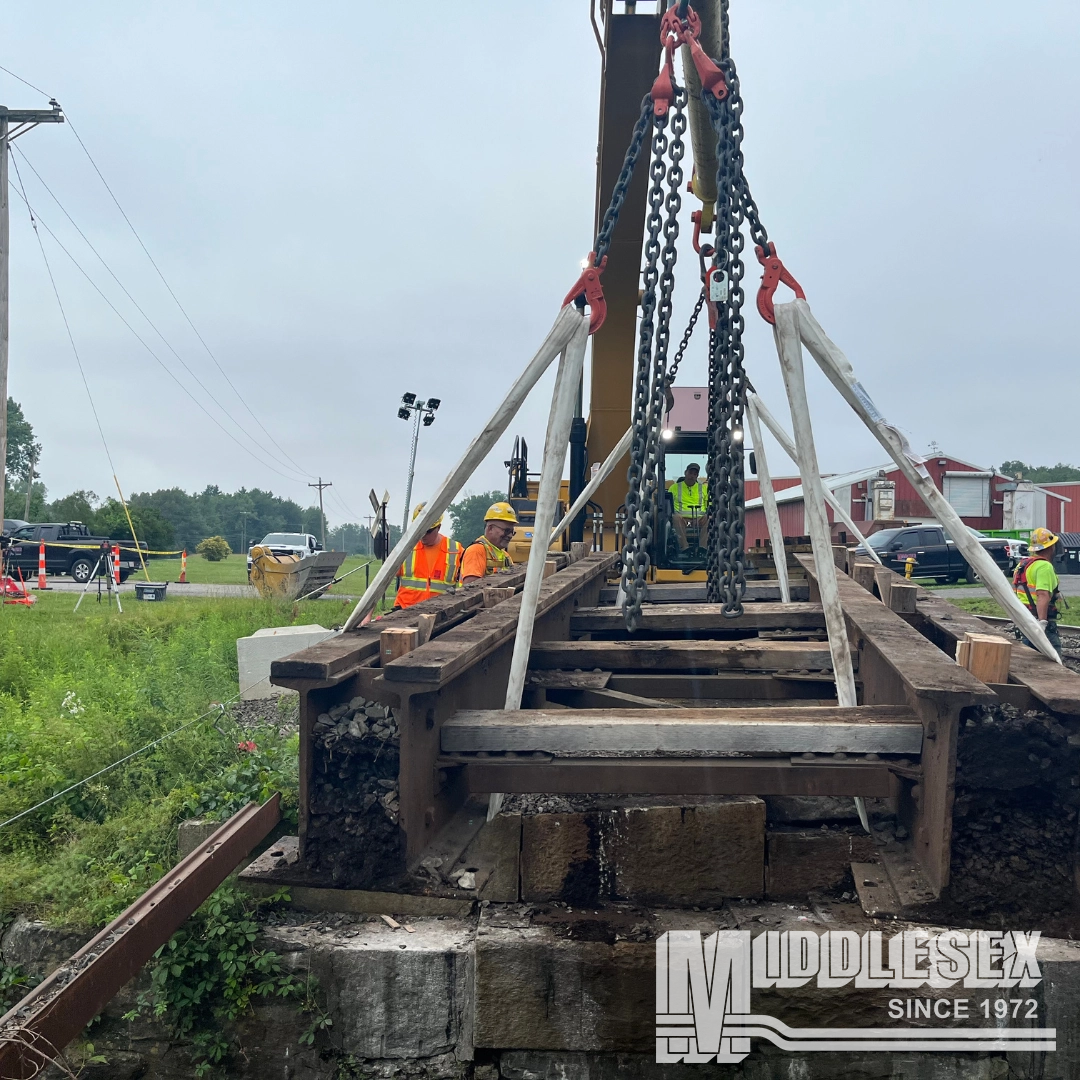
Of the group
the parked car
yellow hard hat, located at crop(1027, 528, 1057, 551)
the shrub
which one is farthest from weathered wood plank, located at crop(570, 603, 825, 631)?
the shrub

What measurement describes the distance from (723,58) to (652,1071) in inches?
154

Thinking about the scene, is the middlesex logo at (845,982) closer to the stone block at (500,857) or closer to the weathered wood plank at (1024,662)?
the stone block at (500,857)

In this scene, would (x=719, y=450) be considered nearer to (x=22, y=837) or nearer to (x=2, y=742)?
(x=22, y=837)

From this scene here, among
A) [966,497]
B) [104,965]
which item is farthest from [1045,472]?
[104,965]

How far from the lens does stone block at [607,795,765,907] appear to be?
9.82ft

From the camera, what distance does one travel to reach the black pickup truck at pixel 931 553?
22047 millimetres

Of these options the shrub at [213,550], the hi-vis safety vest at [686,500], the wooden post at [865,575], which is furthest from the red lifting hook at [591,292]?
the shrub at [213,550]

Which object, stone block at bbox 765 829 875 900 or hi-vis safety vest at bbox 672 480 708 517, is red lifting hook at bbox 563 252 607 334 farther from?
hi-vis safety vest at bbox 672 480 708 517

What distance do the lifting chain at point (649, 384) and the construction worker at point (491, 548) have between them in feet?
Result: 12.3

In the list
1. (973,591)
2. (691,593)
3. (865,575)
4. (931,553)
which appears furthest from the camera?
(931,553)

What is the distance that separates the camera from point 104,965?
2.53 meters

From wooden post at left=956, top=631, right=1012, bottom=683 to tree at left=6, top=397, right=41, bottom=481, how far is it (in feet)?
279

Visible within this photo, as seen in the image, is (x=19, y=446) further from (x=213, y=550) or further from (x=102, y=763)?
(x=102, y=763)

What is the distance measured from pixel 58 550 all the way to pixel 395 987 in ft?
86.8
